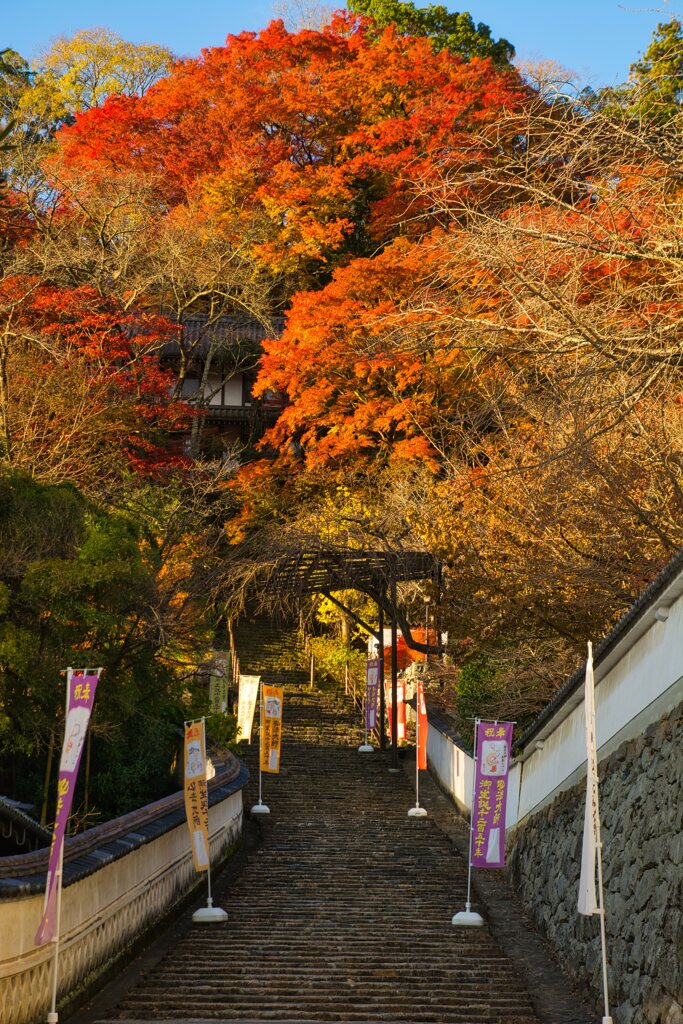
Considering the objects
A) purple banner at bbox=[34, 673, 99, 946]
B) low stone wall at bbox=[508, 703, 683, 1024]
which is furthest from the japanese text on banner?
purple banner at bbox=[34, 673, 99, 946]

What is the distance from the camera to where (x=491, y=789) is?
504 inches

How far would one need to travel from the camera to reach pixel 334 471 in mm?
28344

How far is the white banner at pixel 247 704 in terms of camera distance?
25453 mm

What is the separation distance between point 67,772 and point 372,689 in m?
17.0

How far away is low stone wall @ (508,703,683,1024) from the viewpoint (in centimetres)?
789

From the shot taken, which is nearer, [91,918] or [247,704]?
[91,918]

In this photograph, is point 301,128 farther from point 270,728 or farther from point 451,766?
point 451,766

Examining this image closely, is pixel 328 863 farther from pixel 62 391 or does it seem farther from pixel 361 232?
pixel 361 232

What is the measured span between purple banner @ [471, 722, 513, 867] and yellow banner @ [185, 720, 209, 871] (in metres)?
3.01

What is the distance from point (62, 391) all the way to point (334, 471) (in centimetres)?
772

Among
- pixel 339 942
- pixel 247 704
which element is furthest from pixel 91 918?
pixel 247 704

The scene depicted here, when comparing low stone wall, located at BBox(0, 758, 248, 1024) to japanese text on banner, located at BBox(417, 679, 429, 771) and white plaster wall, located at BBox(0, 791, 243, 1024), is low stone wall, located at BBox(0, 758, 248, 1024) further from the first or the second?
japanese text on banner, located at BBox(417, 679, 429, 771)

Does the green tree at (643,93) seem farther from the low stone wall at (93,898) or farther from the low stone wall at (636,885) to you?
the low stone wall at (93,898)

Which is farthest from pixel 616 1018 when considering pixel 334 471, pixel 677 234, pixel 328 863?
pixel 334 471
